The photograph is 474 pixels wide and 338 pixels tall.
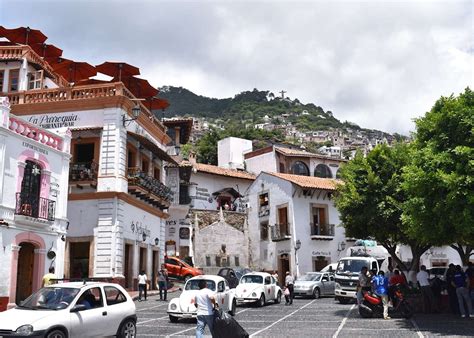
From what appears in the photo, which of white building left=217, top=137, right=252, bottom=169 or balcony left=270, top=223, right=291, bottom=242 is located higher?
white building left=217, top=137, right=252, bottom=169

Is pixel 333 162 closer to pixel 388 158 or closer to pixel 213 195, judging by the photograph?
pixel 213 195

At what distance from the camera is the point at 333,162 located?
52531 millimetres

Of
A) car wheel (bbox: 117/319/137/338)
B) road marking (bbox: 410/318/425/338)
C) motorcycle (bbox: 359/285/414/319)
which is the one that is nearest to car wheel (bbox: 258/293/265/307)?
motorcycle (bbox: 359/285/414/319)

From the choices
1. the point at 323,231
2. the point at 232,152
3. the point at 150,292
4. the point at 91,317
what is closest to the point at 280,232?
the point at 323,231

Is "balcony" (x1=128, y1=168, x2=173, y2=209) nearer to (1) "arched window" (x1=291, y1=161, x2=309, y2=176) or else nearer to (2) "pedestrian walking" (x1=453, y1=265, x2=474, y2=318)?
(2) "pedestrian walking" (x1=453, y1=265, x2=474, y2=318)

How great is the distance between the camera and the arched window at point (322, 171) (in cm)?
→ 5156

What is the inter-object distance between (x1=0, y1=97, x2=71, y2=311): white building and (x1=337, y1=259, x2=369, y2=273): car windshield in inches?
533

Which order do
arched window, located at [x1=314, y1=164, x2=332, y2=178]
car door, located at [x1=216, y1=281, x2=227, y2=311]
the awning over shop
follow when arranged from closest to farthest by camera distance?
1. car door, located at [x1=216, y1=281, x2=227, y2=311]
2. the awning over shop
3. arched window, located at [x1=314, y1=164, x2=332, y2=178]

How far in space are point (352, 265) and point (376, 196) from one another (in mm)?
6077

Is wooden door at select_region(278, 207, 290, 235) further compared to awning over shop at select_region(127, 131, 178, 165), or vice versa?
wooden door at select_region(278, 207, 290, 235)

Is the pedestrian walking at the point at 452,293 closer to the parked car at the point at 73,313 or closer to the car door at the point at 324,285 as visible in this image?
the car door at the point at 324,285

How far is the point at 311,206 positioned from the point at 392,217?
1856cm

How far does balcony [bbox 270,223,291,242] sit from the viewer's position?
1504 inches

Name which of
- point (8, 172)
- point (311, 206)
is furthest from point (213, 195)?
point (8, 172)
